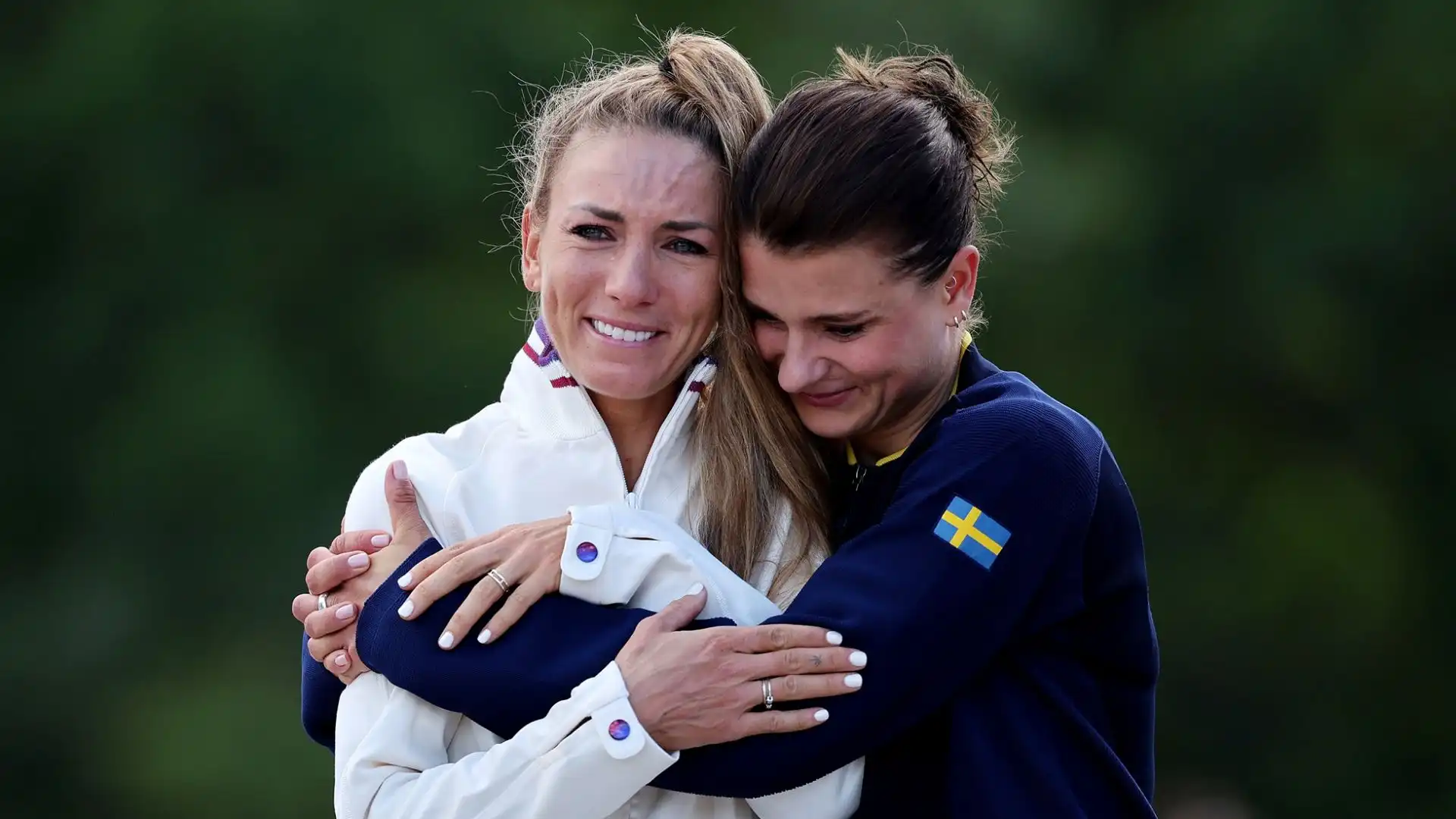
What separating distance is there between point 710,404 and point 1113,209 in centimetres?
603

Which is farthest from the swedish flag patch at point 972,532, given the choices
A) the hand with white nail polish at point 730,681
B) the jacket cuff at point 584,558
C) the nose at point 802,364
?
the jacket cuff at point 584,558

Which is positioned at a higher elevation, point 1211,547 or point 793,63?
point 793,63

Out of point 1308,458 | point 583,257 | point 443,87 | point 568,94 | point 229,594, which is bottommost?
point 229,594

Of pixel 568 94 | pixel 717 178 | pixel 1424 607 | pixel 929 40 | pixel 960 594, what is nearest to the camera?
pixel 960 594

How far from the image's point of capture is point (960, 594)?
2.18 meters

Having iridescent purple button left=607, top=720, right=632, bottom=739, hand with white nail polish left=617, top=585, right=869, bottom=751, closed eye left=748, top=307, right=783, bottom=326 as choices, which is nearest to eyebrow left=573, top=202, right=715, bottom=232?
closed eye left=748, top=307, right=783, bottom=326

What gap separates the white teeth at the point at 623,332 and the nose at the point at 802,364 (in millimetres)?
208

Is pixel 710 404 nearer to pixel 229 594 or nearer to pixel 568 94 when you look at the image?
pixel 568 94

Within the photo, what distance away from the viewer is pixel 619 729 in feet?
6.98

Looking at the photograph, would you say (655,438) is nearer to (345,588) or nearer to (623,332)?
(623,332)

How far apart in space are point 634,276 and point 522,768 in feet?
2.24

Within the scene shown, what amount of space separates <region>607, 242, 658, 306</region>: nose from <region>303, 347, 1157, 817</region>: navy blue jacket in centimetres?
43

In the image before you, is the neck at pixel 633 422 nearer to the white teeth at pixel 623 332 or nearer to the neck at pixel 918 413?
the white teeth at pixel 623 332

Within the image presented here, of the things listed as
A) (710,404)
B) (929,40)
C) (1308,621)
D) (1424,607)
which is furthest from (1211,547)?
(710,404)
